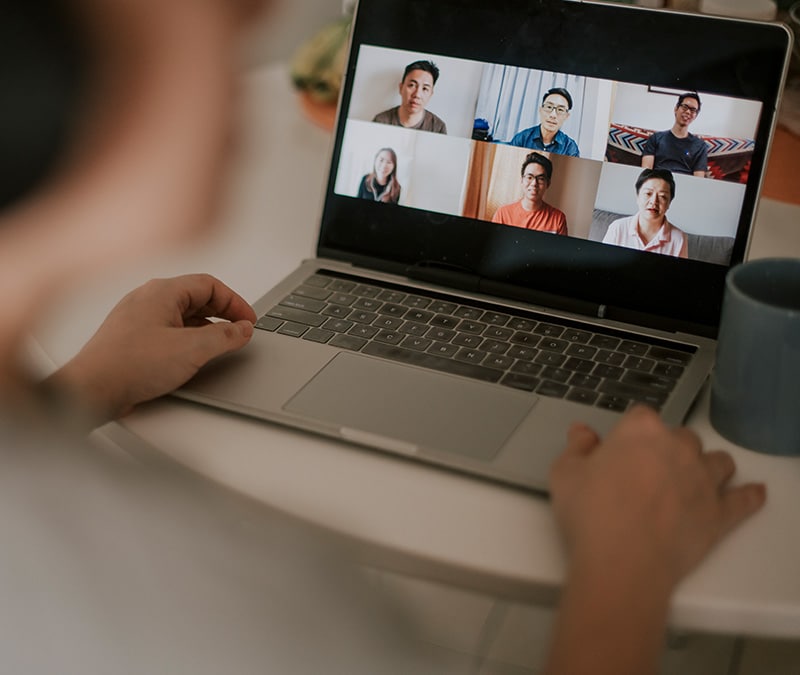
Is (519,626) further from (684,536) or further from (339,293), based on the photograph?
(684,536)

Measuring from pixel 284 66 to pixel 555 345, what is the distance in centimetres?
52

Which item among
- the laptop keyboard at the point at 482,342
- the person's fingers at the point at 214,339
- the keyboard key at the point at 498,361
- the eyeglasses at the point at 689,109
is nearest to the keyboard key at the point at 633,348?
the laptop keyboard at the point at 482,342

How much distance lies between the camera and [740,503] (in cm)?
62

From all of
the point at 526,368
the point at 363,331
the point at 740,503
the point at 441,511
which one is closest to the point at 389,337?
the point at 363,331

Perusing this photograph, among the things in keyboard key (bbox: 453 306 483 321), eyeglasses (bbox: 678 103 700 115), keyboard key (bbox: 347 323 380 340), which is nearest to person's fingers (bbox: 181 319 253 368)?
keyboard key (bbox: 347 323 380 340)

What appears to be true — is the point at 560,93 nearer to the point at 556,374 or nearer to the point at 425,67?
the point at 425,67

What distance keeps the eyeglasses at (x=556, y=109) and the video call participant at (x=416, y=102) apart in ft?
0.32

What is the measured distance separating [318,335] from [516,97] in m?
0.29

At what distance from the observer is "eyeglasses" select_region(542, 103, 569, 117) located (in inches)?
34.3

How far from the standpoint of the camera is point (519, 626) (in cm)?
126

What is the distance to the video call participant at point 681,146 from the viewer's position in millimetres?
833

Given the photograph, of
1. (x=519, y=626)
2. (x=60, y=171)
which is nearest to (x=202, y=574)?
(x=60, y=171)

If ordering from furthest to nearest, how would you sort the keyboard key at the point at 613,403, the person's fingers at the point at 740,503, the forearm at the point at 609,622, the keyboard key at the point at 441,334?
the keyboard key at the point at 441,334
the keyboard key at the point at 613,403
the person's fingers at the point at 740,503
the forearm at the point at 609,622

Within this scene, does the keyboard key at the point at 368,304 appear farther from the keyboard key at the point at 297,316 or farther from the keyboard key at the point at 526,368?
the keyboard key at the point at 526,368
